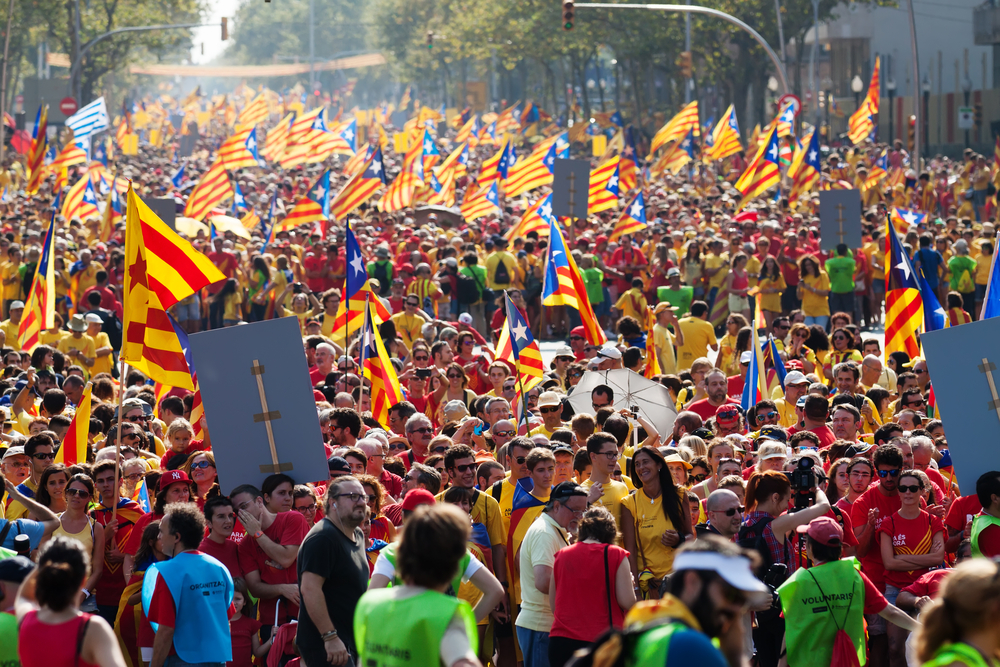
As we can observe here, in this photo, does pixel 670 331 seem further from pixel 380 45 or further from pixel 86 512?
pixel 380 45

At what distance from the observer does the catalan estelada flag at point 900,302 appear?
12.0 metres

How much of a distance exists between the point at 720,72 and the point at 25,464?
1895 inches

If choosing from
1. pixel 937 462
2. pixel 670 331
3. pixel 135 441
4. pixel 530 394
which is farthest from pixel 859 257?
pixel 135 441

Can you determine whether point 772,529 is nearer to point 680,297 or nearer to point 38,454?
point 38,454

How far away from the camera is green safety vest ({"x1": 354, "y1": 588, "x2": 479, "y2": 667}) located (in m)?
4.22

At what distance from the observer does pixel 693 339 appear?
46.9 feet

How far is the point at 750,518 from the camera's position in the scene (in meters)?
6.90

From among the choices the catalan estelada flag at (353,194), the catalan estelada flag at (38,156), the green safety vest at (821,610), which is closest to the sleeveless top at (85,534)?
the green safety vest at (821,610)

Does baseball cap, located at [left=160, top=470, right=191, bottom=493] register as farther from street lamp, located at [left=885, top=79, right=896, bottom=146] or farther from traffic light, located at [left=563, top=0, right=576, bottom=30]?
street lamp, located at [left=885, top=79, right=896, bottom=146]

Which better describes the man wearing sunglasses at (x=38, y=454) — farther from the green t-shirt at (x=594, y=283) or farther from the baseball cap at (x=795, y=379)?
the green t-shirt at (x=594, y=283)

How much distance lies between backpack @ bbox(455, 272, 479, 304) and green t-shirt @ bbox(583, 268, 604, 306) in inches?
59.1

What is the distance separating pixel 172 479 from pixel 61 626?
2.96m

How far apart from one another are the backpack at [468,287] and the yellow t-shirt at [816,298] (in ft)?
14.1

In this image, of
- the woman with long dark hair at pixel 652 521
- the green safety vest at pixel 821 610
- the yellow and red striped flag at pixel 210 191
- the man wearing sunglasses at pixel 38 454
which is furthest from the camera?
the yellow and red striped flag at pixel 210 191
